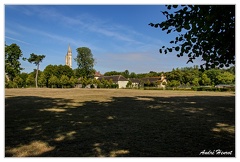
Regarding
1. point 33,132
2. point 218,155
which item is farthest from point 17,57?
point 218,155

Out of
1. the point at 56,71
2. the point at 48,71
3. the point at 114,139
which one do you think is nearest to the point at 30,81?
the point at 48,71

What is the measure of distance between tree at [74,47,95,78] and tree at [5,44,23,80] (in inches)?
1803

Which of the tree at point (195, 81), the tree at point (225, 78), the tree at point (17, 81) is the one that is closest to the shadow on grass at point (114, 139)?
the tree at point (17, 81)

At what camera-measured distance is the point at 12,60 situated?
3438 cm

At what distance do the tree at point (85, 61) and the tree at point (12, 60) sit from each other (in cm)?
4580

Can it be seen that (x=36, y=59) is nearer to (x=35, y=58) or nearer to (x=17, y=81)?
(x=35, y=58)

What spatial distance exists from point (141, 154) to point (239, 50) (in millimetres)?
3639

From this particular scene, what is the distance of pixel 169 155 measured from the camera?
199 inches

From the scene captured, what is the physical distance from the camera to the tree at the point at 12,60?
106 feet

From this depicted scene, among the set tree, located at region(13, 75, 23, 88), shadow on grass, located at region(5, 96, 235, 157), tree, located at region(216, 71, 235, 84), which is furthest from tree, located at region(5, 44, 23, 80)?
tree, located at region(216, 71, 235, 84)

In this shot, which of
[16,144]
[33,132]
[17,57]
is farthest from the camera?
[17,57]

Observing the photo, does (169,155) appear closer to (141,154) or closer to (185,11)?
(141,154)

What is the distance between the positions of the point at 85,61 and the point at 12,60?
48405 mm

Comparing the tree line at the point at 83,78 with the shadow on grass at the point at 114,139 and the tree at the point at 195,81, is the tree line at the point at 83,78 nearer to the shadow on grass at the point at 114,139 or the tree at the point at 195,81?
the tree at the point at 195,81
